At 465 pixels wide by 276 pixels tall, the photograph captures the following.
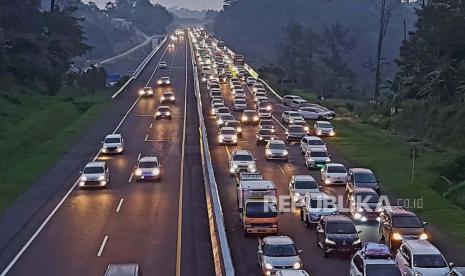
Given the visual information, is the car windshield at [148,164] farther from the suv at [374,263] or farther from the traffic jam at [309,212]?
the suv at [374,263]

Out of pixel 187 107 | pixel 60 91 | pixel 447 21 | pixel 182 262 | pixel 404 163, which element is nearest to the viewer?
pixel 182 262

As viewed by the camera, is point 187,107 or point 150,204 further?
point 187,107

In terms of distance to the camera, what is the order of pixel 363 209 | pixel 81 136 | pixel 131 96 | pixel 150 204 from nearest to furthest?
1. pixel 363 209
2. pixel 150 204
3. pixel 81 136
4. pixel 131 96

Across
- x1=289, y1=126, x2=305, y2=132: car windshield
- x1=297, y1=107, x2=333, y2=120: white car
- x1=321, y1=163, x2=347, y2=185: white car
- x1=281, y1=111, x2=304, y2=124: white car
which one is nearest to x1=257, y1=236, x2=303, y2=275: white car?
x1=321, y1=163, x2=347, y2=185: white car

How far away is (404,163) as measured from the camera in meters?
52.6

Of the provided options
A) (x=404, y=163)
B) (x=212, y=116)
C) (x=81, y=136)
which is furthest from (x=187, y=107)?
(x=404, y=163)

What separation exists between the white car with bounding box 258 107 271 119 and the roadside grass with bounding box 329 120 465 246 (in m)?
6.19

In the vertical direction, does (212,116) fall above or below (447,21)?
below

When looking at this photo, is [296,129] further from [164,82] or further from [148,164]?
[164,82]

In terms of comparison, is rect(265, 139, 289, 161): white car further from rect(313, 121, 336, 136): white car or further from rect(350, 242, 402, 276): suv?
rect(350, 242, 402, 276): suv

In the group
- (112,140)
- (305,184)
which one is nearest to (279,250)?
(305,184)

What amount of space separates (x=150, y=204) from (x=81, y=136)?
92.2 feet

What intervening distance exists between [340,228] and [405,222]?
8.79 feet

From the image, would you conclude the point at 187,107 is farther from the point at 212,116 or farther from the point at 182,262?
the point at 182,262
